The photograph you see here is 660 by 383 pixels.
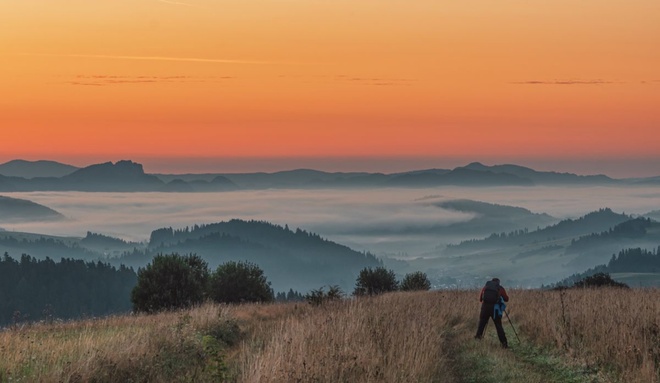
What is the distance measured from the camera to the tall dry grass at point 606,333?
46.5 feet

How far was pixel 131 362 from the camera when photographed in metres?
14.2

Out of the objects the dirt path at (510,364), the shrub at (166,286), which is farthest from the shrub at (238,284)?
the dirt path at (510,364)

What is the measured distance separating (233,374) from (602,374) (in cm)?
729

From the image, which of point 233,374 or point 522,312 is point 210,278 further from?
point 233,374

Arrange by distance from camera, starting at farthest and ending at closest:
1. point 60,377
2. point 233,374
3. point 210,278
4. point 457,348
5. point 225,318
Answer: point 210,278 < point 225,318 < point 457,348 < point 233,374 < point 60,377

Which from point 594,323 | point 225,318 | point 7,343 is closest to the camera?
point 7,343

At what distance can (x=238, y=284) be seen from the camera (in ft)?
199

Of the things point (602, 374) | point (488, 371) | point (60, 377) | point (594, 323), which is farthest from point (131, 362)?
point (594, 323)

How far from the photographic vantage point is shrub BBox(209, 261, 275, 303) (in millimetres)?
59844

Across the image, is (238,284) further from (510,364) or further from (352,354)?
(352,354)

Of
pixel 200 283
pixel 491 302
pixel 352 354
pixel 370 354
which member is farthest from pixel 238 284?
pixel 352 354

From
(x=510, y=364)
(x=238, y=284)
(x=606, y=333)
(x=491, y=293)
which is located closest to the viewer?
(x=606, y=333)

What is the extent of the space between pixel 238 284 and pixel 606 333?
4652 cm

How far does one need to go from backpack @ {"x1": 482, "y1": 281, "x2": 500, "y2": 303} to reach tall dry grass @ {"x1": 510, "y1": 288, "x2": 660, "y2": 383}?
1.36 m
